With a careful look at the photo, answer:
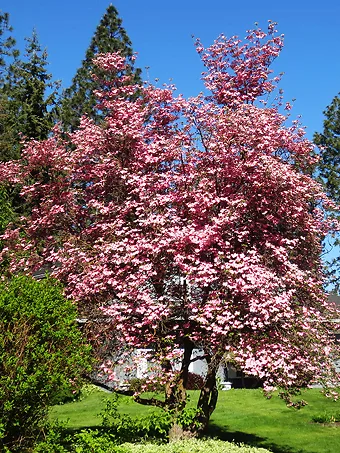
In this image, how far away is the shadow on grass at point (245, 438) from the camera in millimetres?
13211

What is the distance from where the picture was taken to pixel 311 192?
12258 mm

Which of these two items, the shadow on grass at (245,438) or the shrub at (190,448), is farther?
the shadow on grass at (245,438)

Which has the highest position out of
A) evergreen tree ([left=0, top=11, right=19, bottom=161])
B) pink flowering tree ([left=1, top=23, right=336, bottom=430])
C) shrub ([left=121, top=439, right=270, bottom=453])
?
evergreen tree ([left=0, top=11, right=19, bottom=161])

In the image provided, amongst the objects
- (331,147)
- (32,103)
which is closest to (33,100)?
(32,103)

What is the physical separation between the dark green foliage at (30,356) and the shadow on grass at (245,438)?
536 centimetres

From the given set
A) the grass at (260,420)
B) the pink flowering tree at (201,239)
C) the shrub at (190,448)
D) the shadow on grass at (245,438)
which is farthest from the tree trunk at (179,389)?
the shadow on grass at (245,438)

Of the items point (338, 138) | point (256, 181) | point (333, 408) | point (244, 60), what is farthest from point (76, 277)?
point (338, 138)

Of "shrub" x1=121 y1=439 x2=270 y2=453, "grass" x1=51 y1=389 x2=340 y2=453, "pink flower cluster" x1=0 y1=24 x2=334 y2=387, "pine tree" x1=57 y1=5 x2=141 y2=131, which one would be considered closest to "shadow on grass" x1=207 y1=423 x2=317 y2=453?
"grass" x1=51 y1=389 x2=340 y2=453

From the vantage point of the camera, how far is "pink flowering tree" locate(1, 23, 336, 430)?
1062cm

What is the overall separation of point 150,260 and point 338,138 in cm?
3282

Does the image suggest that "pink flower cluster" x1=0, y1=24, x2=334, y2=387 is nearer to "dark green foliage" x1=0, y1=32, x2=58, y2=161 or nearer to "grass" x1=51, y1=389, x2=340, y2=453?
"grass" x1=51, y1=389, x2=340, y2=453

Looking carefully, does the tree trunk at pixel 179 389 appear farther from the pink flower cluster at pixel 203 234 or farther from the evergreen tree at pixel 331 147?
the evergreen tree at pixel 331 147

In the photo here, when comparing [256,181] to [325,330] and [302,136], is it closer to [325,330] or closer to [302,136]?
[302,136]

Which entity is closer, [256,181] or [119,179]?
[256,181]
